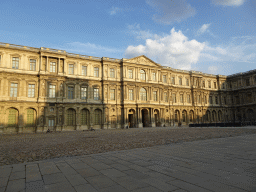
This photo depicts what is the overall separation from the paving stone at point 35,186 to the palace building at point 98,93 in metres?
28.6

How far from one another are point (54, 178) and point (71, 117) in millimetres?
29890

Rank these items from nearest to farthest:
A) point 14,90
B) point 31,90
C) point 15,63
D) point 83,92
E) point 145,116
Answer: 1. point 14,90
2. point 15,63
3. point 31,90
4. point 83,92
5. point 145,116

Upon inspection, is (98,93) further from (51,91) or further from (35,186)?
(35,186)

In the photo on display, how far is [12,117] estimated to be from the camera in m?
28.7

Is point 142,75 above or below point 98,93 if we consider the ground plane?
above

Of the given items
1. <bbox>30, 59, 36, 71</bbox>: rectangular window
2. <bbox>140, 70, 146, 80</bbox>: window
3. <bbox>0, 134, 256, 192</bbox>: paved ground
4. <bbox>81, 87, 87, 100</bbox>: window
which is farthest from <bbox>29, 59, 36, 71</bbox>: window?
<bbox>0, 134, 256, 192</bbox>: paved ground

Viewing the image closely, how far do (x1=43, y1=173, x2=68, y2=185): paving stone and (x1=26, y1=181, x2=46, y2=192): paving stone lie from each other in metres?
0.13

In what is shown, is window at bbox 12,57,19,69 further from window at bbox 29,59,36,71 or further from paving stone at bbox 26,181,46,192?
paving stone at bbox 26,181,46,192

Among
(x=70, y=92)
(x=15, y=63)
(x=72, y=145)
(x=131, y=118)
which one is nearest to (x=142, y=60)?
(x=131, y=118)

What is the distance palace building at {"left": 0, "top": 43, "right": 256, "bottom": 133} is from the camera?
96.7ft

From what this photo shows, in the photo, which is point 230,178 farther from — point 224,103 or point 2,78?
point 224,103

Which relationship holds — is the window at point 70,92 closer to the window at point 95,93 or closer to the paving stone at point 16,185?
the window at point 95,93

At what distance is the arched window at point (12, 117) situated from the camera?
93.3ft

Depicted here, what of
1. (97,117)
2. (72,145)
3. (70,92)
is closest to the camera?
(72,145)
